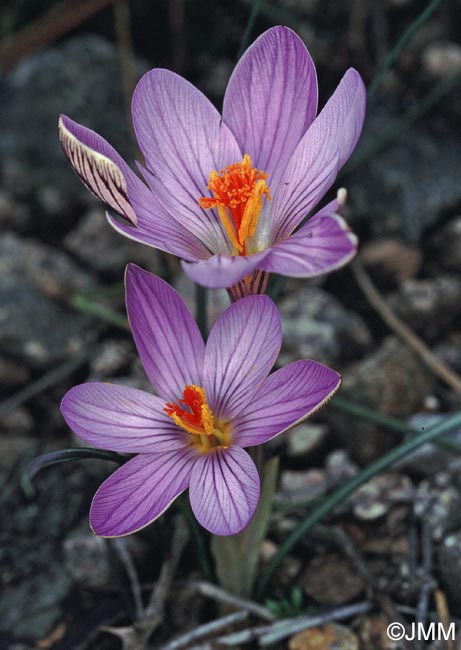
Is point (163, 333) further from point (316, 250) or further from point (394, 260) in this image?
point (394, 260)

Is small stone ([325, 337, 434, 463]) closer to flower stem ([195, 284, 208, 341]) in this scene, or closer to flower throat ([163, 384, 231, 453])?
flower stem ([195, 284, 208, 341])

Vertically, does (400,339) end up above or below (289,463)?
above

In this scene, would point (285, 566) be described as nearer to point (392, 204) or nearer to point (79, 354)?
point (79, 354)

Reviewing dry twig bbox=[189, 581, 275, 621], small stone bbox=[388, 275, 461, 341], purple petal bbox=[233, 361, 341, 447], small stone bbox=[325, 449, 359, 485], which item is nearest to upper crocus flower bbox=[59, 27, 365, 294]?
purple petal bbox=[233, 361, 341, 447]

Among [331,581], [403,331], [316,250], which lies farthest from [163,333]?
[403,331]

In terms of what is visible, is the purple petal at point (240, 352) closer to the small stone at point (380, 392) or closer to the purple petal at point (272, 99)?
the purple petal at point (272, 99)

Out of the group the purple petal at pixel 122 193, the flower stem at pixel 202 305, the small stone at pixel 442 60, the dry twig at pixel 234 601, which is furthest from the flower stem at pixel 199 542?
the small stone at pixel 442 60

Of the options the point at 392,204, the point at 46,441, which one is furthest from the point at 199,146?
the point at 392,204
